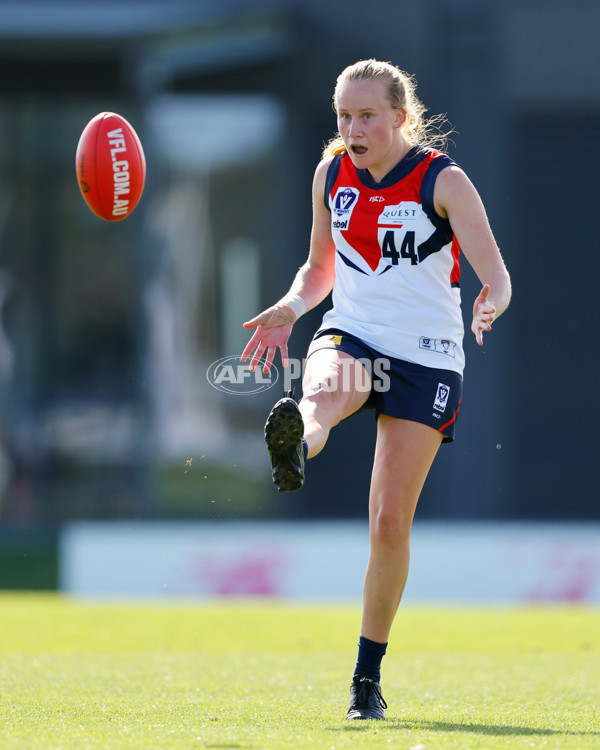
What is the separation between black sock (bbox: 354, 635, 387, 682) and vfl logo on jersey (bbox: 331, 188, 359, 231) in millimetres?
1338

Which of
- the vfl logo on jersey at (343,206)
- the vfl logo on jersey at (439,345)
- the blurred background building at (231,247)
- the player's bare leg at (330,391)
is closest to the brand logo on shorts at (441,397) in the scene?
the vfl logo on jersey at (439,345)

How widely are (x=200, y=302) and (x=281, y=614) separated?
486 cm

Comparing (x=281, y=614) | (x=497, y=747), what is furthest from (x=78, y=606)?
(x=497, y=747)

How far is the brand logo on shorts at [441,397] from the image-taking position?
152 inches

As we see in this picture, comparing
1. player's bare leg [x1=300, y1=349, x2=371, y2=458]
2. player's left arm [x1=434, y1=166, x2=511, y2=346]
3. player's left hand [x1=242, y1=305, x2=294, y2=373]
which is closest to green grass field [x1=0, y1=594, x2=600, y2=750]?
player's bare leg [x1=300, y1=349, x2=371, y2=458]

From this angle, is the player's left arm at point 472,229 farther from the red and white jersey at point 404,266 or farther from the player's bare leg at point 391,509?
the player's bare leg at point 391,509

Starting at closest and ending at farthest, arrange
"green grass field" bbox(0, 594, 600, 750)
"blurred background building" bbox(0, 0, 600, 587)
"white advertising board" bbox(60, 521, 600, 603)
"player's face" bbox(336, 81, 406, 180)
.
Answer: "green grass field" bbox(0, 594, 600, 750)
"player's face" bbox(336, 81, 406, 180)
"white advertising board" bbox(60, 521, 600, 603)
"blurred background building" bbox(0, 0, 600, 587)

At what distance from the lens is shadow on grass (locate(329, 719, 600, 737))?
11.5 ft

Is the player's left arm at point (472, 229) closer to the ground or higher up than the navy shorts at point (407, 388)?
higher up

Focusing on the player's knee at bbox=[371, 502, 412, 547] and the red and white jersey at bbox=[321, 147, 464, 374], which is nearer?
the player's knee at bbox=[371, 502, 412, 547]

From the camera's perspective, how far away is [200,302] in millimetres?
12391

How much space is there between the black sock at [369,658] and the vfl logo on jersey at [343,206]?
134 cm

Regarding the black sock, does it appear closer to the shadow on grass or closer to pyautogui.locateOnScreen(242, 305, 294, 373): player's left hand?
the shadow on grass

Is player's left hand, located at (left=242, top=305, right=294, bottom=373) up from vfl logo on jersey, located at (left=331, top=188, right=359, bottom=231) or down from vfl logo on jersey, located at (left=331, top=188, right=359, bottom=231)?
down
